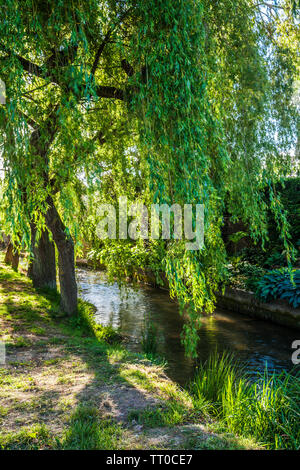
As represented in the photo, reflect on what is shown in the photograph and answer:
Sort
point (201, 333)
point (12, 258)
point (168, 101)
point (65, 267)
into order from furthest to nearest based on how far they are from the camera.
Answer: point (12, 258), point (201, 333), point (65, 267), point (168, 101)

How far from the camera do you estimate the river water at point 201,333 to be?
20.6ft

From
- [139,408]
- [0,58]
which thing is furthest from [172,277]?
[0,58]

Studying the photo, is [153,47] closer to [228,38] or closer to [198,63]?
[198,63]

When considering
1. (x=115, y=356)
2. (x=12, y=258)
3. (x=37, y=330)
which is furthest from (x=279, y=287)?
A: (x=12, y=258)

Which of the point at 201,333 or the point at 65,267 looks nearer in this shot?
the point at 65,267

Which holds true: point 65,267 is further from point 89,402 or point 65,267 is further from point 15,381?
point 89,402

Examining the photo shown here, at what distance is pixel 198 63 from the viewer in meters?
3.73

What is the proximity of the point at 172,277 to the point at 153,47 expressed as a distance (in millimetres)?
2415

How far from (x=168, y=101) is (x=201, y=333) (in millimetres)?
5511

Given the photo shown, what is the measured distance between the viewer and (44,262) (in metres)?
8.92

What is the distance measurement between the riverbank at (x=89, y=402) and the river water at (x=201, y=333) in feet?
4.46

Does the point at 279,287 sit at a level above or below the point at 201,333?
above

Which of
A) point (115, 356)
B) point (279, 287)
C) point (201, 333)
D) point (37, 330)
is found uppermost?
point (279, 287)

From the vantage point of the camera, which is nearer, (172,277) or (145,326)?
(172,277)
